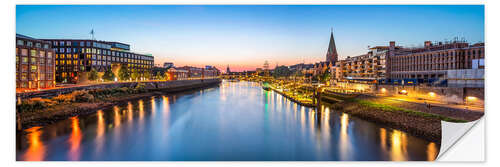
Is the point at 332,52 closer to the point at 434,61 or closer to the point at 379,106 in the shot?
the point at 434,61

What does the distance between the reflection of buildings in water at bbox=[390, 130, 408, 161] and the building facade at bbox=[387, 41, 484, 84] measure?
9.91 m

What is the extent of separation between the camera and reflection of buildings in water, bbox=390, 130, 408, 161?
951cm

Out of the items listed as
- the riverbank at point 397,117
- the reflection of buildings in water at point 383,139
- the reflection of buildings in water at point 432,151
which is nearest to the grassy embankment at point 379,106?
the riverbank at point 397,117

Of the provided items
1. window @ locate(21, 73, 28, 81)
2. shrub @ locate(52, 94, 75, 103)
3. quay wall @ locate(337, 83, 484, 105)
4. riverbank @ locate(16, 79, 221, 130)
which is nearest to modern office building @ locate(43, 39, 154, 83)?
window @ locate(21, 73, 28, 81)

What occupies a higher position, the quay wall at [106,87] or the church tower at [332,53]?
the church tower at [332,53]

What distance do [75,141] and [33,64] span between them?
19.7 metres

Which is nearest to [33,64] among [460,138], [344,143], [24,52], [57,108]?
[24,52]

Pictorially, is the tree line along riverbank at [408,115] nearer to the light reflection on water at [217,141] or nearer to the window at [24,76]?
the light reflection on water at [217,141]

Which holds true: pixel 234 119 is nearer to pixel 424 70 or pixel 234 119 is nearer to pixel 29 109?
pixel 29 109

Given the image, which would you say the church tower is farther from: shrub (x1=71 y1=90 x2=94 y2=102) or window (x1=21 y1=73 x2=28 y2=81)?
window (x1=21 y1=73 x2=28 y2=81)

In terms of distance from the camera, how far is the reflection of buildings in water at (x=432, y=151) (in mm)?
9212

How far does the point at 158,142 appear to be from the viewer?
11.6 m

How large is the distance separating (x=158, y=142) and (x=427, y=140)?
47.9ft

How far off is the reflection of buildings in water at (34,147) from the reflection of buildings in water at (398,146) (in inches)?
635
